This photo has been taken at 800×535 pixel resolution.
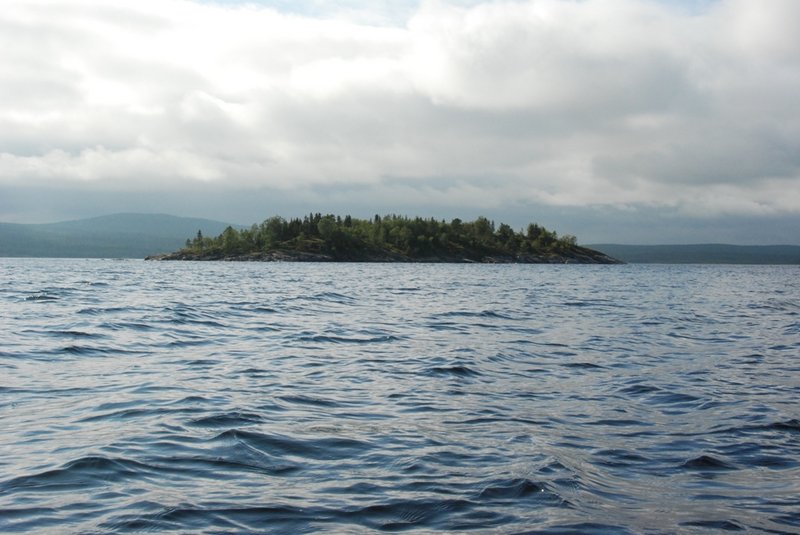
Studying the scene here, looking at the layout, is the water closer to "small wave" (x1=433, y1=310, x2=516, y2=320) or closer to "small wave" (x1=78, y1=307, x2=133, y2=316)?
"small wave" (x1=78, y1=307, x2=133, y2=316)

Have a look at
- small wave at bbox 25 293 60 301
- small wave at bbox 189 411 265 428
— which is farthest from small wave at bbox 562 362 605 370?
small wave at bbox 25 293 60 301

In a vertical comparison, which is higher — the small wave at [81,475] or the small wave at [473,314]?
the small wave at [81,475]

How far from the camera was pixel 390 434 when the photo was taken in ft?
42.2

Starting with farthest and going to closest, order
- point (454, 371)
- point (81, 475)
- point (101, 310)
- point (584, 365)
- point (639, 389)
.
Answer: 1. point (101, 310)
2. point (584, 365)
3. point (454, 371)
4. point (639, 389)
5. point (81, 475)

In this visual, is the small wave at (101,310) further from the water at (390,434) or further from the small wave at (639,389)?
the small wave at (639,389)

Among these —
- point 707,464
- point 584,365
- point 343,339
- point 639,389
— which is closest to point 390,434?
point 707,464

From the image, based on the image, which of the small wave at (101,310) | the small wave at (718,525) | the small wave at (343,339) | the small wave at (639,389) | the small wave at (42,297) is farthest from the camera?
the small wave at (42,297)

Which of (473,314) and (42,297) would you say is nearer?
(473,314)

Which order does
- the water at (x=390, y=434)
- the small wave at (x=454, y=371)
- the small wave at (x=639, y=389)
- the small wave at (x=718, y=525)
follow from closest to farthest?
the small wave at (x=718, y=525) < the water at (x=390, y=434) < the small wave at (x=639, y=389) < the small wave at (x=454, y=371)

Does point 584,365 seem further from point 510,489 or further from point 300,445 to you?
point 510,489

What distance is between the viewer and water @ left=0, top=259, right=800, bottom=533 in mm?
8938

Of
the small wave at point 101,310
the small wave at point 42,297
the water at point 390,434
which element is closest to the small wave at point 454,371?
the water at point 390,434

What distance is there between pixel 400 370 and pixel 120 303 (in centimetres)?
2915

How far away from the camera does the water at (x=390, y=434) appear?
29.3 feet
